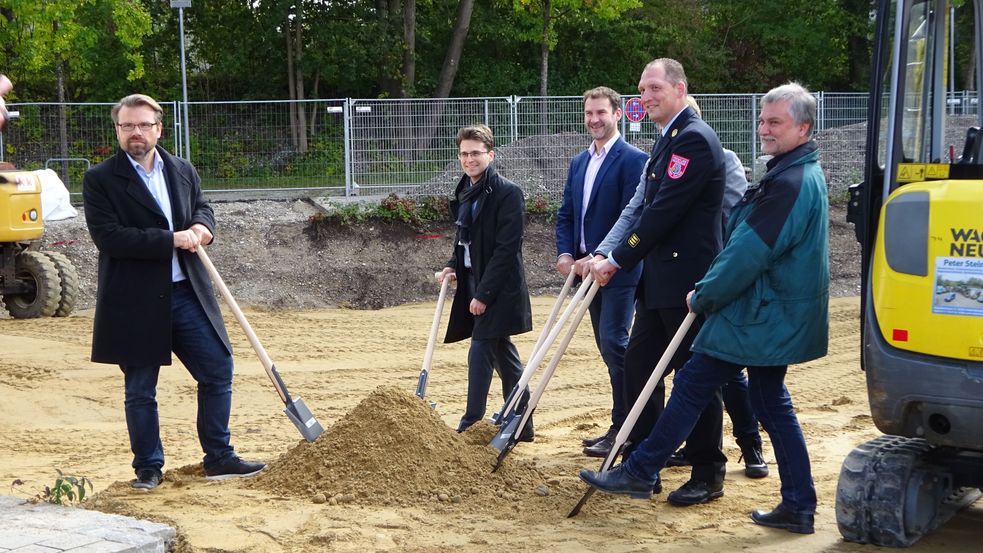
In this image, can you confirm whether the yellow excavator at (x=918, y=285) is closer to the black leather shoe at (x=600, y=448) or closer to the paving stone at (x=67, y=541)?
the black leather shoe at (x=600, y=448)

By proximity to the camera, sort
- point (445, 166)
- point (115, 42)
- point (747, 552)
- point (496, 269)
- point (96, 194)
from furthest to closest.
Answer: point (115, 42)
point (445, 166)
point (496, 269)
point (96, 194)
point (747, 552)

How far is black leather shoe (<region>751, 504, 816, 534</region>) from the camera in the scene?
5582 mm

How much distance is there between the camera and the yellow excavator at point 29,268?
13.2 m

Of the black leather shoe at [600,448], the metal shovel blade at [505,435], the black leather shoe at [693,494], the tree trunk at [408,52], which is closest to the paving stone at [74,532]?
the metal shovel blade at [505,435]

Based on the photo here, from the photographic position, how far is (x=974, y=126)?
5.61m

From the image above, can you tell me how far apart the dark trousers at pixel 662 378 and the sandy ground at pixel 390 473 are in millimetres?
244

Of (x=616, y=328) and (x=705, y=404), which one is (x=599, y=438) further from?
(x=705, y=404)

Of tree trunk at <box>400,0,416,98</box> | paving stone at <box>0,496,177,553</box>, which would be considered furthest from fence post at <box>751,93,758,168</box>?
paving stone at <box>0,496,177,553</box>

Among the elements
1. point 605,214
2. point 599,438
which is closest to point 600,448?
point 599,438

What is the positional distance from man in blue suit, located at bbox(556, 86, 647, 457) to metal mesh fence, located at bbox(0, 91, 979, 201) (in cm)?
1068

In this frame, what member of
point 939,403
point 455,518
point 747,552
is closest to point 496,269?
point 455,518

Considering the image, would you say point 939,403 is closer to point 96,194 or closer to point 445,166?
point 96,194

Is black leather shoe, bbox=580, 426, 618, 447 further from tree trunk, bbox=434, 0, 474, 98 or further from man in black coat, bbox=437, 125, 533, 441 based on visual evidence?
tree trunk, bbox=434, 0, 474, 98

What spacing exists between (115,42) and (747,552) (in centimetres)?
2439
